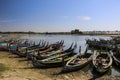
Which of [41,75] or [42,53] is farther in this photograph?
[42,53]

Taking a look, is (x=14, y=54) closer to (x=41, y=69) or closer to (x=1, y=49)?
(x=1, y=49)

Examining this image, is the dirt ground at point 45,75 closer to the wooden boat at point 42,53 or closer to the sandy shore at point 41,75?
the sandy shore at point 41,75

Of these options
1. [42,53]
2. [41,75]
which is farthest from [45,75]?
[42,53]

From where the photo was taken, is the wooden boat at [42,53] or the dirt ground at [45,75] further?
the wooden boat at [42,53]

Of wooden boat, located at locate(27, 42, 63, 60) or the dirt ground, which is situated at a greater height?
wooden boat, located at locate(27, 42, 63, 60)

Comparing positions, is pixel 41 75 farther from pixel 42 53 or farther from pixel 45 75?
pixel 42 53

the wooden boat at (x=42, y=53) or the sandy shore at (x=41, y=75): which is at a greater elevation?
the wooden boat at (x=42, y=53)

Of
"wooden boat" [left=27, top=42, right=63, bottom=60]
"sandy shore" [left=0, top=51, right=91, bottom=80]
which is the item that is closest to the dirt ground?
"sandy shore" [left=0, top=51, right=91, bottom=80]

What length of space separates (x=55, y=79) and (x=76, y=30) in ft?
395

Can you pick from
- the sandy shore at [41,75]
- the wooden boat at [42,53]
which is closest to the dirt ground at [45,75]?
the sandy shore at [41,75]

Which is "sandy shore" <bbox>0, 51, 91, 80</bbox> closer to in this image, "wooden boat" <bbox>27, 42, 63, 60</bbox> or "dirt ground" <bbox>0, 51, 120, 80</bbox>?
"dirt ground" <bbox>0, 51, 120, 80</bbox>

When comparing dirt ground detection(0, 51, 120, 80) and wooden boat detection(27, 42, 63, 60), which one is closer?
dirt ground detection(0, 51, 120, 80)

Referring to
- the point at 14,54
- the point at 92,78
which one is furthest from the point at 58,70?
the point at 14,54

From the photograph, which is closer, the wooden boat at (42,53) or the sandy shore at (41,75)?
the sandy shore at (41,75)
